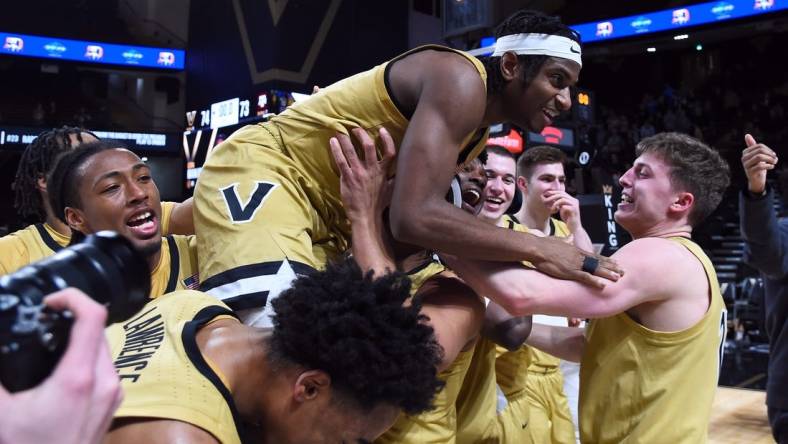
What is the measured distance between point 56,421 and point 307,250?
61.0 inches

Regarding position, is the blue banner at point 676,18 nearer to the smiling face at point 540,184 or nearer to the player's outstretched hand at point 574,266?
the smiling face at point 540,184

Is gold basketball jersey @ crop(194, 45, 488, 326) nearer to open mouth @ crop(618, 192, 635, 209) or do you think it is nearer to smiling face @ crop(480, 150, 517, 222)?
open mouth @ crop(618, 192, 635, 209)

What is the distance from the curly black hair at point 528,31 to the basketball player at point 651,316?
1.69 ft

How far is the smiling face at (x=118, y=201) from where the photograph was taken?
9.75 feet

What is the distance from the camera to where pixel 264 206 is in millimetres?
2469

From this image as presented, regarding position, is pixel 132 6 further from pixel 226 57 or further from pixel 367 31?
pixel 367 31

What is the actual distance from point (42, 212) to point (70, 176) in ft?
3.57

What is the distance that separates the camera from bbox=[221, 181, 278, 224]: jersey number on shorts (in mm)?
2465

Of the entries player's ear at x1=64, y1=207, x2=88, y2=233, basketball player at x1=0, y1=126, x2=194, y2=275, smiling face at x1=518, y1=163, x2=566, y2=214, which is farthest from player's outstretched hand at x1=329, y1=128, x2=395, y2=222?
smiling face at x1=518, y1=163, x2=566, y2=214

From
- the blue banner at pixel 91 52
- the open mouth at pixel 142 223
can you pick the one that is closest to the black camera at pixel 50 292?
the open mouth at pixel 142 223

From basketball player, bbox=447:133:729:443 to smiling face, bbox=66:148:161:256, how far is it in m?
1.18

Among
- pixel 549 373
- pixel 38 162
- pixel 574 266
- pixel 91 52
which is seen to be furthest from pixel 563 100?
pixel 91 52

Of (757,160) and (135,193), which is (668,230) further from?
(135,193)

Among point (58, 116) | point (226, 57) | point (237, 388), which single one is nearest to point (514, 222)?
point (237, 388)
